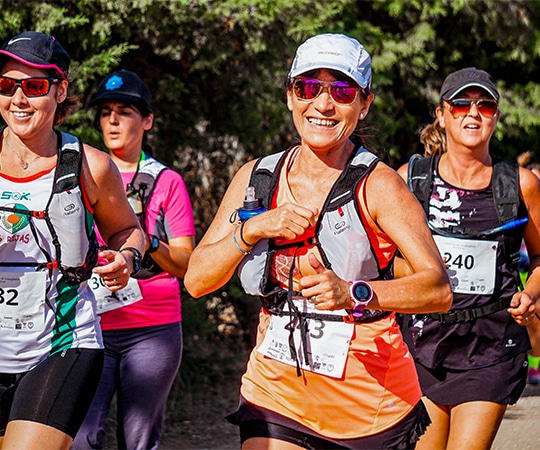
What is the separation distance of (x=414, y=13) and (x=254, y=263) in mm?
8648

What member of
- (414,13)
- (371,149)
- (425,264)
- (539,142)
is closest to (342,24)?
(414,13)

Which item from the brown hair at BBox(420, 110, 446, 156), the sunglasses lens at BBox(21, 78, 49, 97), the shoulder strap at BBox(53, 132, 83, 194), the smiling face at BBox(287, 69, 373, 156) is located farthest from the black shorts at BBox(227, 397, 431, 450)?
the brown hair at BBox(420, 110, 446, 156)

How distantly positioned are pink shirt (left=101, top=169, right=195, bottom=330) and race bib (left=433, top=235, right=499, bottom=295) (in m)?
1.43

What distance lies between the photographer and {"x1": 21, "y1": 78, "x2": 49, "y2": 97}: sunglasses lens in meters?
3.88

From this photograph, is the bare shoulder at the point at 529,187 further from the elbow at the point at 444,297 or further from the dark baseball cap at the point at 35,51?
the dark baseball cap at the point at 35,51

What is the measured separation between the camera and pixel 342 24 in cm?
1017

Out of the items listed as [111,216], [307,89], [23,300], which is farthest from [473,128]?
[23,300]

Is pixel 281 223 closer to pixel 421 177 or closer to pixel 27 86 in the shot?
pixel 27 86

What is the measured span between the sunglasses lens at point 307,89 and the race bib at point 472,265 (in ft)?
5.03

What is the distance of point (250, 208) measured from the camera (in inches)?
135

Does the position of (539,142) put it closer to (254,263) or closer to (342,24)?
(342,24)

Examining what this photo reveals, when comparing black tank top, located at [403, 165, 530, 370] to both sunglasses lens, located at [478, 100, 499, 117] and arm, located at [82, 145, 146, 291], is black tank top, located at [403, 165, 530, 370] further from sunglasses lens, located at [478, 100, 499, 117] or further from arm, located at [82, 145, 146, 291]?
arm, located at [82, 145, 146, 291]

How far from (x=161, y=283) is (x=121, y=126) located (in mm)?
913

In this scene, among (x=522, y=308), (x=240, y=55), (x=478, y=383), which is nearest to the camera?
(x=522, y=308)
